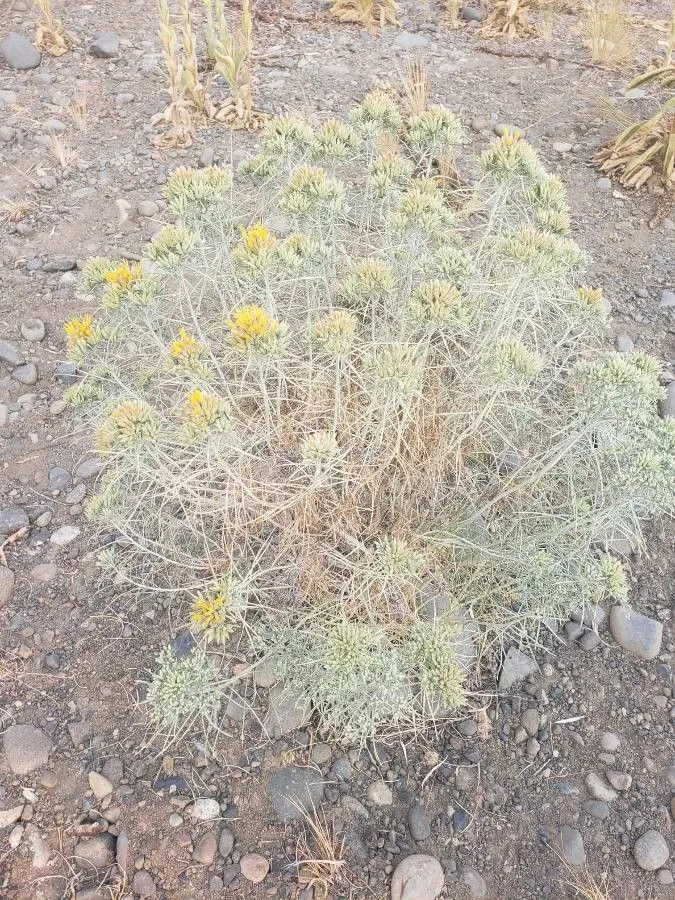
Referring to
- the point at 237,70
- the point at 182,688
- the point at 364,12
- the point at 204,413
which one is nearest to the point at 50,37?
the point at 237,70

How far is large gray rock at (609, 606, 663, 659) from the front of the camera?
235 centimetres

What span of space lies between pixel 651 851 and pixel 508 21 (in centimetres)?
588

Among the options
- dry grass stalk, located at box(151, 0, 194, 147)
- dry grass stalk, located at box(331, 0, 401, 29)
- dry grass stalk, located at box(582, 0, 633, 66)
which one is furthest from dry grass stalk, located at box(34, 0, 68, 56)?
dry grass stalk, located at box(582, 0, 633, 66)

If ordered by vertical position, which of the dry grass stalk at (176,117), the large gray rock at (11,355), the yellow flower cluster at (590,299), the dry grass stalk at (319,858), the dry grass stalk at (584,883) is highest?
the yellow flower cluster at (590,299)

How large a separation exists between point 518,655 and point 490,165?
5.39 ft

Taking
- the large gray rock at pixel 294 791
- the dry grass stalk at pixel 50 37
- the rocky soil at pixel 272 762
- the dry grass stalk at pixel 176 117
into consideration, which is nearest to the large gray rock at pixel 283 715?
the rocky soil at pixel 272 762

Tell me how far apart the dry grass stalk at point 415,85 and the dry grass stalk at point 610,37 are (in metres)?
1.29

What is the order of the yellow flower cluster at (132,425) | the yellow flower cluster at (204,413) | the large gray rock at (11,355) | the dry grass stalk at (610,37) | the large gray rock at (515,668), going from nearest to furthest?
the yellow flower cluster at (204,413) → the yellow flower cluster at (132,425) → the large gray rock at (515,668) → the large gray rock at (11,355) → the dry grass stalk at (610,37)

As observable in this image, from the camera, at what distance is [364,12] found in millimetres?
5758

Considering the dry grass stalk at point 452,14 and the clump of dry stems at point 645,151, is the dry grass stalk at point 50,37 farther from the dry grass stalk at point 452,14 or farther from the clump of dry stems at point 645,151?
the clump of dry stems at point 645,151

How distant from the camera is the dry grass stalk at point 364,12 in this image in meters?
5.78

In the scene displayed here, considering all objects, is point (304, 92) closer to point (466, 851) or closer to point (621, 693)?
point (621, 693)

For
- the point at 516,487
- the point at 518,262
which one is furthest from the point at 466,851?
the point at 518,262

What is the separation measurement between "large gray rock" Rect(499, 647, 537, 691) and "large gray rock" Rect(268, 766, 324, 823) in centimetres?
67
